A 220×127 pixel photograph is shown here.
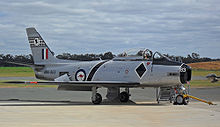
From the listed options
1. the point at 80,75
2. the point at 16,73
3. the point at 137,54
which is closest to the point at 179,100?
the point at 137,54

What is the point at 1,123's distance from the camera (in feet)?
37.6

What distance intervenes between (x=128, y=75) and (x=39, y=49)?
270 inches

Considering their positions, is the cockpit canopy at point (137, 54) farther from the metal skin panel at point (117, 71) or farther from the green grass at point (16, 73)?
the green grass at point (16, 73)

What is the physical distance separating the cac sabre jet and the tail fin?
1558 millimetres

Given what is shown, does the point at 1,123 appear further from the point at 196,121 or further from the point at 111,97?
the point at 111,97

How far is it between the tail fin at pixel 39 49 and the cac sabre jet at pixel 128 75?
1.56m

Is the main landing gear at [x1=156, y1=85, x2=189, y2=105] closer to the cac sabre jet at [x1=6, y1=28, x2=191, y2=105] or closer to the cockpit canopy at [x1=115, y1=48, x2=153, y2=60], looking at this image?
the cac sabre jet at [x1=6, y1=28, x2=191, y2=105]

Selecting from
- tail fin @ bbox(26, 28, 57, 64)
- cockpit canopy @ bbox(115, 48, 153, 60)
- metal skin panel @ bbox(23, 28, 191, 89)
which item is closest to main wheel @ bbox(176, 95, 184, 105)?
metal skin panel @ bbox(23, 28, 191, 89)

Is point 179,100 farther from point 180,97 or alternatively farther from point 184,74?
point 184,74

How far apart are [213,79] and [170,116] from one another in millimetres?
18063

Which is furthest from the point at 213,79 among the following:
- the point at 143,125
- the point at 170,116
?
the point at 143,125

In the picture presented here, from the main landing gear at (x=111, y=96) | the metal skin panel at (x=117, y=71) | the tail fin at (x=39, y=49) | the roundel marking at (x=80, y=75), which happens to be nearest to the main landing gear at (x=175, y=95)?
the metal skin panel at (x=117, y=71)

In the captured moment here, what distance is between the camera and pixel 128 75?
1958 cm

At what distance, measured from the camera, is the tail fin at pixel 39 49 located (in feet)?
77.9
